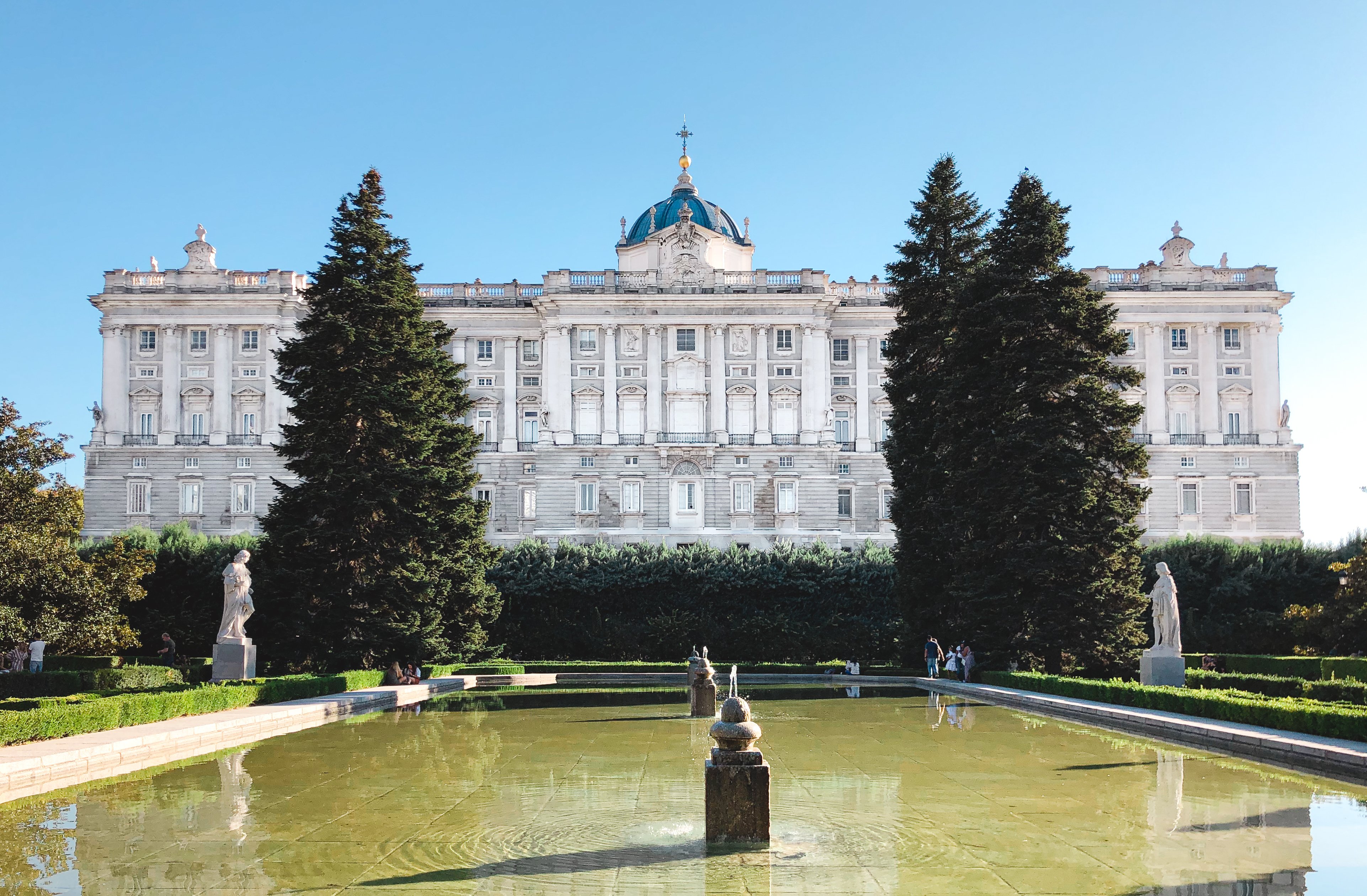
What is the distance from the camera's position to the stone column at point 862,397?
63500 millimetres

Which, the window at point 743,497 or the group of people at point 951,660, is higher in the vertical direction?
the window at point 743,497

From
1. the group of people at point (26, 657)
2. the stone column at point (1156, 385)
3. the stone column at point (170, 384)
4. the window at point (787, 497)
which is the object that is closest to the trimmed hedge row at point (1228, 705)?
the group of people at point (26, 657)

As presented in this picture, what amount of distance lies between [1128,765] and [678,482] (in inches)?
1958

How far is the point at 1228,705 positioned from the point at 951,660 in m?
13.7

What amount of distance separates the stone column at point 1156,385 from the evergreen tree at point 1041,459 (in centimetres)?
4067

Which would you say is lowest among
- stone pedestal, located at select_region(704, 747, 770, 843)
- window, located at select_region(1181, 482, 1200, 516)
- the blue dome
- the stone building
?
stone pedestal, located at select_region(704, 747, 770, 843)

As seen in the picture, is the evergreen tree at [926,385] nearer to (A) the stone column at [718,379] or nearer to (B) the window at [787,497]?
(B) the window at [787,497]

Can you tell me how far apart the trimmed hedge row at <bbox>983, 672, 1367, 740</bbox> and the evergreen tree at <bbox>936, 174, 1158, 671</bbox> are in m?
2.75

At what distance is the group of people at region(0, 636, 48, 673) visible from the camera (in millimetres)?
24672

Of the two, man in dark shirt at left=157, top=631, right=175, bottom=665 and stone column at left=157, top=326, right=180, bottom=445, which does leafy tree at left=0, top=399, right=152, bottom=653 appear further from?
stone column at left=157, top=326, right=180, bottom=445

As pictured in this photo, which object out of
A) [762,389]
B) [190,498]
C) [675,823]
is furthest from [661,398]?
[675,823]

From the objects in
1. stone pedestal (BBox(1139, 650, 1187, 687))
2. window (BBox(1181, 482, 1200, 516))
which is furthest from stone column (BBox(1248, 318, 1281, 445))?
stone pedestal (BBox(1139, 650, 1187, 687))

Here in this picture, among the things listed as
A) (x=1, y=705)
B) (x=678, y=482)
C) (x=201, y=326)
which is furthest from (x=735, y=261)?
(x=1, y=705)

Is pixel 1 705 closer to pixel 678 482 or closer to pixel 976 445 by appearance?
pixel 976 445
